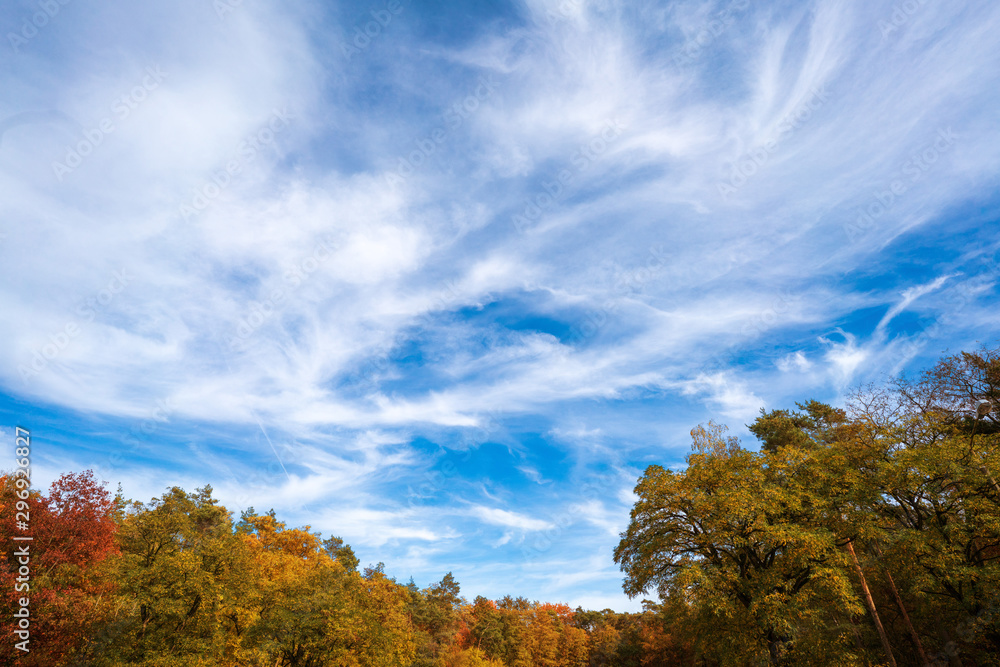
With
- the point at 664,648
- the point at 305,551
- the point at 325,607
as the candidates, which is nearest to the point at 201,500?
the point at 305,551

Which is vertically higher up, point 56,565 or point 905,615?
point 56,565

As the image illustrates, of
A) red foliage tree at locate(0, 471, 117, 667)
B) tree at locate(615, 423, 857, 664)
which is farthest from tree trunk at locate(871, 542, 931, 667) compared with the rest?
red foliage tree at locate(0, 471, 117, 667)

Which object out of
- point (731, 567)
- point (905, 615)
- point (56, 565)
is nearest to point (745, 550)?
point (731, 567)

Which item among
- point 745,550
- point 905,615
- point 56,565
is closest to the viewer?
point 56,565

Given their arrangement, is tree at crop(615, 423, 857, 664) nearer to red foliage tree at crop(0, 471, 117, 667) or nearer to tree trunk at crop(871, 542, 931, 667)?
tree trunk at crop(871, 542, 931, 667)

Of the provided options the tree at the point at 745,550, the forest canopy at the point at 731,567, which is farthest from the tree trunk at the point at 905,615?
the tree at the point at 745,550

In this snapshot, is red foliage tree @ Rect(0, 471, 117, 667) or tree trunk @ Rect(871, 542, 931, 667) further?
tree trunk @ Rect(871, 542, 931, 667)

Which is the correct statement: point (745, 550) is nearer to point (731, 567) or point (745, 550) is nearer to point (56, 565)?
point (731, 567)

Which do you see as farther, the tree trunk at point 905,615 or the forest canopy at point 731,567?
the tree trunk at point 905,615

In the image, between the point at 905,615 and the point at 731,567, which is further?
the point at 905,615

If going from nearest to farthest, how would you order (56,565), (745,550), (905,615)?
(56,565) < (745,550) < (905,615)

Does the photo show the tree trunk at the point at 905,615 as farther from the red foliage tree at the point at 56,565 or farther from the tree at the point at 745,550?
the red foliage tree at the point at 56,565

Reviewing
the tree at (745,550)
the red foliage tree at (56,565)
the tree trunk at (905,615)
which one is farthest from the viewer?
the tree trunk at (905,615)

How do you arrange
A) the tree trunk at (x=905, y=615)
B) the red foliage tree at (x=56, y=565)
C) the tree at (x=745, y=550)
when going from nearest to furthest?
the red foliage tree at (x=56, y=565) → the tree at (x=745, y=550) → the tree trunk at (x=905, y=615)
